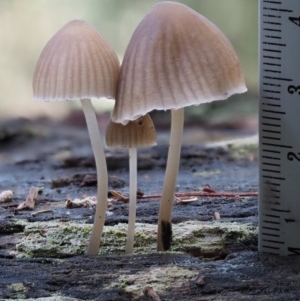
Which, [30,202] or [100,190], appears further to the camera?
→ [30,202]

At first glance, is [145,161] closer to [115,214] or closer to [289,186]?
[115,214]

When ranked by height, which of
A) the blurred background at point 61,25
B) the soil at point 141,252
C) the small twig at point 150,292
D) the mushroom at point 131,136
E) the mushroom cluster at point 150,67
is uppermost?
the blurred background at point 61,25

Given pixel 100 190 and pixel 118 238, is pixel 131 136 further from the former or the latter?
pixel 118 238

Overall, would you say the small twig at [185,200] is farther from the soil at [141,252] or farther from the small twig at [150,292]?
the small twig at [150,292]

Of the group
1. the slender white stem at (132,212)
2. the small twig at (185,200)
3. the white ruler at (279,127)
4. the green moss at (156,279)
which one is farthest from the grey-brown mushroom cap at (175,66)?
the small twig at (185,200)

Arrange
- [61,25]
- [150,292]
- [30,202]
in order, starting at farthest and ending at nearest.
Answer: [61,25]
[30,202]
[150,292]

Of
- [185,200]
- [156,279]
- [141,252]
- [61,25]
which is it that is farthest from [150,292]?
[61,25]
